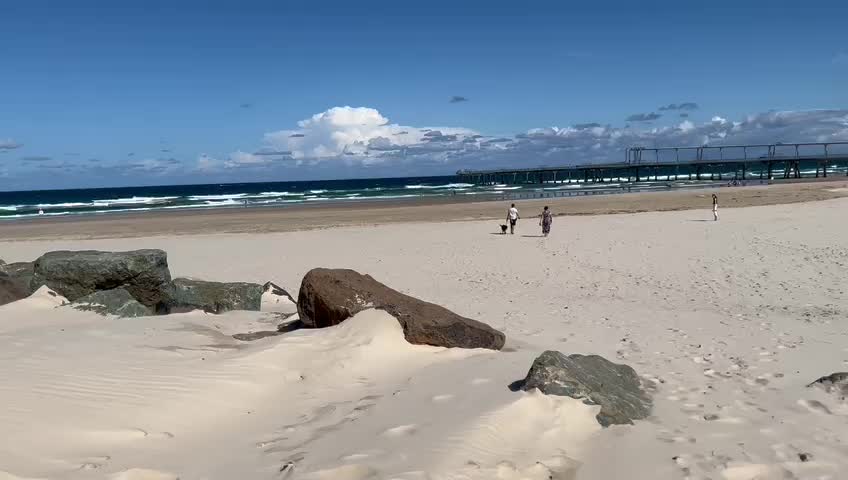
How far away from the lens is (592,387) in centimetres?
544

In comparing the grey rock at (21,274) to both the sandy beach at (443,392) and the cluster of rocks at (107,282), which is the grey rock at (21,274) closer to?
the cluster of rocks at (107,282)

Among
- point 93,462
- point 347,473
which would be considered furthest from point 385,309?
point 93,462

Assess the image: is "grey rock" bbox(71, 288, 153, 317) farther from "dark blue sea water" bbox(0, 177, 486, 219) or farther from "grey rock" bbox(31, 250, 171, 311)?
"dark blue sea water" bbox(0, 177, 486, 219)

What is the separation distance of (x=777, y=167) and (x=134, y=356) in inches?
6067

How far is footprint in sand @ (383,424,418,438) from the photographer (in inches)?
180

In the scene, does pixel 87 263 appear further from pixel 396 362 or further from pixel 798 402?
pixel 798 402

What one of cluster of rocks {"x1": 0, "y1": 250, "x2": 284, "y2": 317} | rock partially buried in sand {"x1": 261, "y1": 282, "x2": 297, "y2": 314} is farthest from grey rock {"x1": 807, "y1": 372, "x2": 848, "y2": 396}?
cluster of rocks {"x1": 0, "y1": 250, "x2": 284, "y2": 317}

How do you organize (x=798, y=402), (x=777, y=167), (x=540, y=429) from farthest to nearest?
1. (x=777, y=167)
2. (x=798, y=402)
3. (x=540, y=429)

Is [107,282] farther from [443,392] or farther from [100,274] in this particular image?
[443,392]

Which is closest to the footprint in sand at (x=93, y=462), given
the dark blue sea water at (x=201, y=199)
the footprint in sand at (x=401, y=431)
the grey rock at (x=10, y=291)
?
the footprint in sand at (x=401, y=431)

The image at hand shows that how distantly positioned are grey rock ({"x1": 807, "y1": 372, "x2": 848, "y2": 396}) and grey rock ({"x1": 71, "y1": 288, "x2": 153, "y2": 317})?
770 centimetres

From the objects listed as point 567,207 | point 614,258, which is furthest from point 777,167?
point 614,258

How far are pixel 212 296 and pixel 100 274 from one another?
160cm

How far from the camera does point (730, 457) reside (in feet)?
14.3
